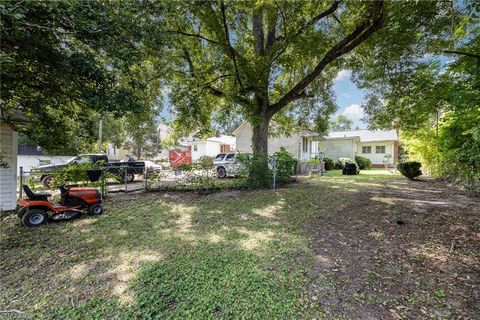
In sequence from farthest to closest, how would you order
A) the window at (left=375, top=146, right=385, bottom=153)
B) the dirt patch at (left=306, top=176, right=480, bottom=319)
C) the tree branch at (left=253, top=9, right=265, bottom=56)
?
the window at (left=375, top=146, right=385, bottom=153), the tree branch at (left=253, top=9, right=265, bottom=56), the dirt patch at (left=306, top=176, right=480, bottom=319)

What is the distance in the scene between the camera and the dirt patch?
8.48ft

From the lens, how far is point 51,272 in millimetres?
3545

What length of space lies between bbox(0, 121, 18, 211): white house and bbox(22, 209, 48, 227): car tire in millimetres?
2401

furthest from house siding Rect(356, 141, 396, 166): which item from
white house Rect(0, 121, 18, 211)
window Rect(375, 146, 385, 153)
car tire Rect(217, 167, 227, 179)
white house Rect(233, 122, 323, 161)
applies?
white house Rect(0, 121, 18, 211)

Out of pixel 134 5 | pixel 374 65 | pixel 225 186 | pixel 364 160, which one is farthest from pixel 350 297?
pixel 364 160

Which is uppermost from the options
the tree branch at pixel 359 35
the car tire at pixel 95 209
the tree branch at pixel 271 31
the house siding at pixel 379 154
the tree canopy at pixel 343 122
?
the tree canopy at pixel 343 122

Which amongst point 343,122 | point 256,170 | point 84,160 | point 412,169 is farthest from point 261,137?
point 343,122

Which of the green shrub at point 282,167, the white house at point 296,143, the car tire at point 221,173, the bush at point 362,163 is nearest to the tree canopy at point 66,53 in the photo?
the green shrub at point 282,167

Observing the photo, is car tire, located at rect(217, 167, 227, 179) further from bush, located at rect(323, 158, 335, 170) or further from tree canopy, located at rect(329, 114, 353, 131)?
tree canopy, located at rect(329, 114, 353, 131)

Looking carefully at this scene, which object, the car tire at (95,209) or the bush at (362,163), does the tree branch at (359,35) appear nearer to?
the car tire at (95,209)

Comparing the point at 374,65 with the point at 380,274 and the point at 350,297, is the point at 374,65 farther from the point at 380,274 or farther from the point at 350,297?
the point at 350,297

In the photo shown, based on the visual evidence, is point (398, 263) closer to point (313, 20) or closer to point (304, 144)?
point (313, 20)

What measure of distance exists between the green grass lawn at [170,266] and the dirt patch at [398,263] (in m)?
Answer: 0.08

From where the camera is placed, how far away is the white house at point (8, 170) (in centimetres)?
667
